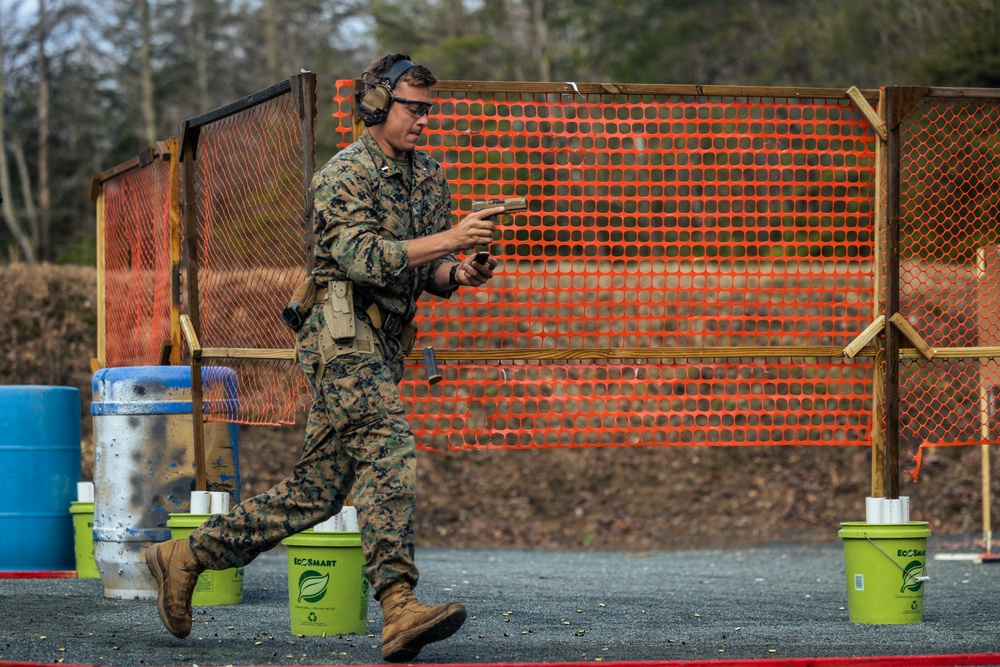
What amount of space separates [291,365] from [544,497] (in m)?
8.45

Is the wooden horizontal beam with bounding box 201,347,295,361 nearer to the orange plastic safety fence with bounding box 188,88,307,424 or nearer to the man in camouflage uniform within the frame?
the orange plastic safety fence with bounding box 188,88,307,424

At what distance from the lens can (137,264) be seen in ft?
28.6

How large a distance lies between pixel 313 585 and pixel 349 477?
69 centimetres

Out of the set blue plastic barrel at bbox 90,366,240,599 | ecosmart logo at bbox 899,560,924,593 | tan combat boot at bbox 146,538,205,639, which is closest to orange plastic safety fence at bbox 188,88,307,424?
blue plastic barrel at bbox 90,366,240,599

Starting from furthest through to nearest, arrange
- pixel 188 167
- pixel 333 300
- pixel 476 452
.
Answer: pixel 476 452, pixel 188 167, pixel 333 300

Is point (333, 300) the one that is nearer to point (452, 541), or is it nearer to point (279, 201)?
point (279, 201)

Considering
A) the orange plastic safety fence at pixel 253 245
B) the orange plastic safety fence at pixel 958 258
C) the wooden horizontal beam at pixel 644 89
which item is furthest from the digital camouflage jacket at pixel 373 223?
the orange plastic safety fence at pixel 958 258

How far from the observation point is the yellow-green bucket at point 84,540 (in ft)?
27.4

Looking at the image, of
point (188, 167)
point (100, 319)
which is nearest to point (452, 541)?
point (100, 319)

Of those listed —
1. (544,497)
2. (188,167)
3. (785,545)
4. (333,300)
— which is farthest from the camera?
(544,497)

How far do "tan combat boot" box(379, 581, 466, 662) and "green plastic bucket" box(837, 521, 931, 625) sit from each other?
2.32 m

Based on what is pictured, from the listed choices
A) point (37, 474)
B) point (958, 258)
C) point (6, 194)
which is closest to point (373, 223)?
point (958, 258)

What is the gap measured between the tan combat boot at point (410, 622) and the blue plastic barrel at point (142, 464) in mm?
2509

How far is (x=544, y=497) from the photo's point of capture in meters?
14.9
